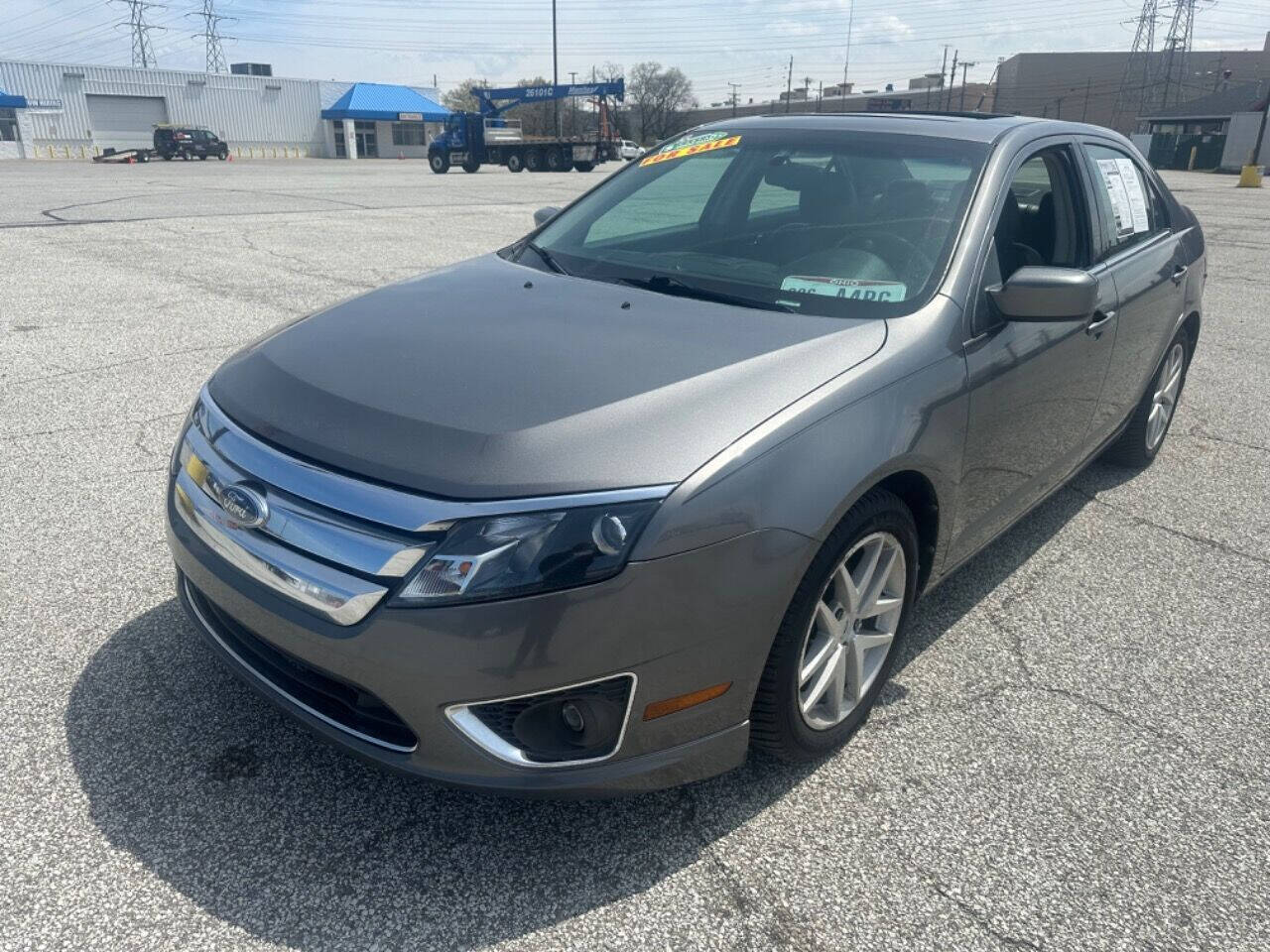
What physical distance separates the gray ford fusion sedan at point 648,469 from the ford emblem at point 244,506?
14mm

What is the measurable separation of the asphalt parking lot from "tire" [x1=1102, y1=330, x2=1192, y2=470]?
472 millimetres

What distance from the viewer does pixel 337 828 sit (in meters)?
2.29

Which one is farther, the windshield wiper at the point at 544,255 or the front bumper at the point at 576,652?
the windshield wiper at the point at 544,255

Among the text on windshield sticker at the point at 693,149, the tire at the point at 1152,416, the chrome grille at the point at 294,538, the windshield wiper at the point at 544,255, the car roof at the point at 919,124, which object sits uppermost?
the car roof at the point at 919,124

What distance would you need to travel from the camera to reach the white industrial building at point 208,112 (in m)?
56.5

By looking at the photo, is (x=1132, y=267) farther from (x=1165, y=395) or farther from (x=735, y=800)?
(x=735, y=800)

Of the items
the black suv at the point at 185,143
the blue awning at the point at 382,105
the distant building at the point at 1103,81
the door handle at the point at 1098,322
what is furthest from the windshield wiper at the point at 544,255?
the distant building at the point at 1103,81

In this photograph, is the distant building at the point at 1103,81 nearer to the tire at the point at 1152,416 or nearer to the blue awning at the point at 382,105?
the blue awning at the point at 382,105

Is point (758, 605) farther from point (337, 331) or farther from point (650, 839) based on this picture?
point (337, 331)

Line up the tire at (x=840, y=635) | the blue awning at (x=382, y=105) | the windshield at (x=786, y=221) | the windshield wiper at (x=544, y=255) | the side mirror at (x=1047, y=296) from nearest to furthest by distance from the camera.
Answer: the tire at (x=840, y=635) < the side mirror at (x=1047, y=296) < the windshield at (x=786, y=221) < the windshield wiper at (x=544, y=255) < the blue awning at (x=382, y=105)

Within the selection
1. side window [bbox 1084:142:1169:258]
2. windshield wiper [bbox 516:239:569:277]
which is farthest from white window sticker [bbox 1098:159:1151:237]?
windshield wiper [bbox 516:239:569:277]

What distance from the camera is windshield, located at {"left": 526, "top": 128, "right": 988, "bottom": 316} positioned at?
9.46ft

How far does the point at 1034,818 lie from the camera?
2.41 metres

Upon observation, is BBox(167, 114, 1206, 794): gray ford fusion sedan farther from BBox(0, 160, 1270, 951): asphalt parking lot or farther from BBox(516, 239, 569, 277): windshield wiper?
BBox(0, 160, 1270, 951): asphalt parking lot
